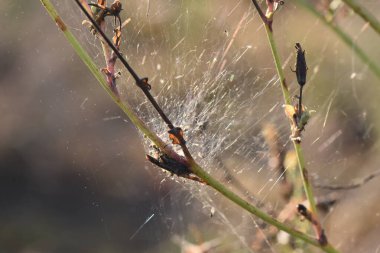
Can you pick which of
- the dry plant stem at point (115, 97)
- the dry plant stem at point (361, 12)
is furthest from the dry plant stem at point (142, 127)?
the dry plant stem at point (361, 12)

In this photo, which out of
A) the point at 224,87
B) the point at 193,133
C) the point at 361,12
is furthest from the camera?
the point at 224,87

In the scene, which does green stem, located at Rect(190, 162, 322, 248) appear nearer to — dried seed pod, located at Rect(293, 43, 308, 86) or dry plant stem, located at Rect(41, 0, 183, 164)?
dry plant stem, located at Rect(41, 0, 183, 164)

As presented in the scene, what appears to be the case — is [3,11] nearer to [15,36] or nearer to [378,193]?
[15,36]

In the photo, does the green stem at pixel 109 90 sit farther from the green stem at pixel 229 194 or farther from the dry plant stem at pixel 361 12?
the dry plant stem at pixel 361 12

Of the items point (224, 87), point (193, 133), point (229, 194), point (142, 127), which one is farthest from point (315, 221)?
point (224, 87)

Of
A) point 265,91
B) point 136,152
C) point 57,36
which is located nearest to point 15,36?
point 57,36

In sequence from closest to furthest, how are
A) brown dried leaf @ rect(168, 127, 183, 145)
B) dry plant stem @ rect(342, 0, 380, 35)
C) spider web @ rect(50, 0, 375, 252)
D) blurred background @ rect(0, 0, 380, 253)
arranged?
brown dried leaf @ rect(168, 127, 183, 145) → dry plant stem @ rect(342, 0, 380, 35) → spider web @ rect(50, 0, 375, 252) → blurred background @ rect(0, 0, 380, 253)

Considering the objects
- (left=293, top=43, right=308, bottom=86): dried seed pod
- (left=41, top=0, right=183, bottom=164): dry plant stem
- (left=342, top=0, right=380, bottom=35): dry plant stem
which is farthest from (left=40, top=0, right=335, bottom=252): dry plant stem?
(left=342, top=0, right=380, bottom=35): dry plant stem

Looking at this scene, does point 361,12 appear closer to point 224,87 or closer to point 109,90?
point 109,90

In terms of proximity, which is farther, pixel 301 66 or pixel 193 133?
pixel 193 133
